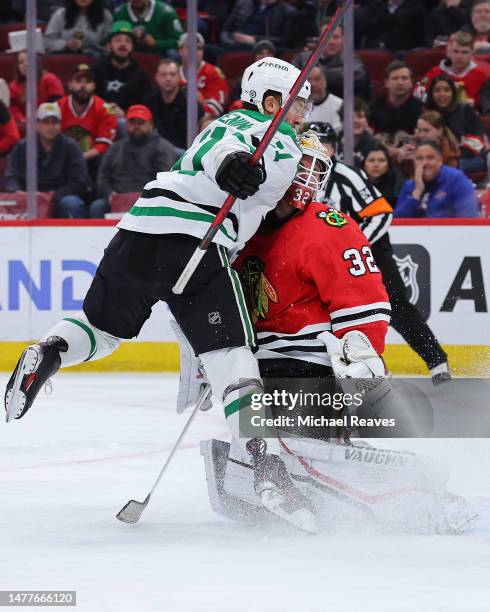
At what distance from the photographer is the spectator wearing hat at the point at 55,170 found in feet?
19.8

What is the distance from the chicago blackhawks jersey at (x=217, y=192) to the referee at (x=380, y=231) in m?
1.52

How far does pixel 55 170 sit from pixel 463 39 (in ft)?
6.63

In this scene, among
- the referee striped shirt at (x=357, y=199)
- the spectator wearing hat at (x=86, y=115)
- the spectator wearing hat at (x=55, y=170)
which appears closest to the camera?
the referee striped shirt at (x=357, y=199)

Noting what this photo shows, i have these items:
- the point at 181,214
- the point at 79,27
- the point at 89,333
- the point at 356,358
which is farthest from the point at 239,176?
the point at 79,27

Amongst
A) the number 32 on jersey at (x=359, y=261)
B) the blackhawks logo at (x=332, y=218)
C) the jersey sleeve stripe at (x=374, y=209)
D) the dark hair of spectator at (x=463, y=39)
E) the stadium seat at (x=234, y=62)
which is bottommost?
the stadium seat at (x=234, y=62)

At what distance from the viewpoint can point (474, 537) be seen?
2.68 meters

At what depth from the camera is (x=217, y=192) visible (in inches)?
112

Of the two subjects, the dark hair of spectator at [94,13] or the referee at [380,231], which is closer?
the referee at [380,231]

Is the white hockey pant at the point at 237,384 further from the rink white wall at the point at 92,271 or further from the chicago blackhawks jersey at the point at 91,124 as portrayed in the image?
the chicago blackhawks jersey at the point at 91,124

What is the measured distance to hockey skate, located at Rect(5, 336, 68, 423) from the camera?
2842 millimetres

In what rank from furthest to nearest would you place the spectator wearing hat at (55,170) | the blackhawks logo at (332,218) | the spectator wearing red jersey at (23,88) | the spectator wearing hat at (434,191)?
the spectator wearing red jersey at (23,88), the spectator wearing hat at (55,170), the spectator wearing hat at (434,191), the blackhawks logo at (332,218)

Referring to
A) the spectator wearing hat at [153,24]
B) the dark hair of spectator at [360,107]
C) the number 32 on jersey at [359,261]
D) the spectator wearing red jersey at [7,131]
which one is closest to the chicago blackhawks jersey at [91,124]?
the spectator wearing red jersey at [7,131]

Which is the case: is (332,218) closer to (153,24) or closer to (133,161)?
(133,161)

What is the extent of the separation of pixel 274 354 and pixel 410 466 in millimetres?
425
